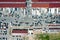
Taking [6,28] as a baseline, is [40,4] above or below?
above

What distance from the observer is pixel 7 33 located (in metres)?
2.62

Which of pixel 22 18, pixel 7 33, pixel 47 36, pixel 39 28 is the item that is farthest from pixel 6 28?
pixel 47 36

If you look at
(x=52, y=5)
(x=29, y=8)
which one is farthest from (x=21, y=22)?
(x=52, y=5)

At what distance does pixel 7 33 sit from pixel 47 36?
61 cm

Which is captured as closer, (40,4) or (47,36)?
(47,36)

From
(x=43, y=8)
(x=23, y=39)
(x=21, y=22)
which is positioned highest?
(x=43, y=8)

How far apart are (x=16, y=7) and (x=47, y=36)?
2.06ft

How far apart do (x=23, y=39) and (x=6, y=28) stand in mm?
272

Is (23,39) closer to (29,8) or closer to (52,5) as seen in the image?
(29,8)

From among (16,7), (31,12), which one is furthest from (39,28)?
(16,7)

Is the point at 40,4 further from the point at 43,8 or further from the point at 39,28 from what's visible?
the point at 39,28

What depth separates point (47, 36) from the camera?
227 cm

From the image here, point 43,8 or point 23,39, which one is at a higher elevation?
point 43,8

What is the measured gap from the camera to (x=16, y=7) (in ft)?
8.59
